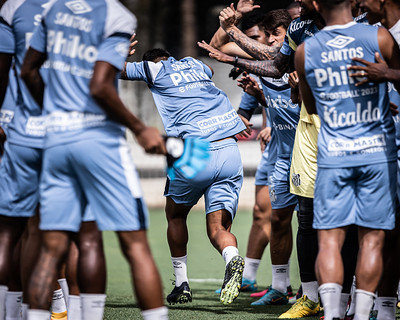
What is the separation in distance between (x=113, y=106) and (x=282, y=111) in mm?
3447

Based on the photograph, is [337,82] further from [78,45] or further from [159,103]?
[159,103]

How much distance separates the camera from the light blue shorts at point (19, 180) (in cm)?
515

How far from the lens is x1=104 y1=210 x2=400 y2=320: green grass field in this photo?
6.93 meters

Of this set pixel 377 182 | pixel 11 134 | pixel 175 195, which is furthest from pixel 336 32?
pixel 175 195

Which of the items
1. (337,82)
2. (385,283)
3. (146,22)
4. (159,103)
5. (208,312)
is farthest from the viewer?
(146,22)

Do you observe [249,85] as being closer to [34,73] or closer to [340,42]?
[340,42]

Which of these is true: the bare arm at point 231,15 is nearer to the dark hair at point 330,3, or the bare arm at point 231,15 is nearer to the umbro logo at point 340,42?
the dark hair at point 330,3

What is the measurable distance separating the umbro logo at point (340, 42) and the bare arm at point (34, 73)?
184 cm

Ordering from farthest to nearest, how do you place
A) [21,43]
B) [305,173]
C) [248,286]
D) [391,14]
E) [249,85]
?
[248,286] → [249,85] → [305,173] → [391,14] → [21,43]

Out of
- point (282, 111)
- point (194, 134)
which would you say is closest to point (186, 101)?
point (194, 134)

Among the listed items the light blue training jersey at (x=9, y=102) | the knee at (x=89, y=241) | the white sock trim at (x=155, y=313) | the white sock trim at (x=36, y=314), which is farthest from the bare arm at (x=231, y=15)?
the white sock trim at (x=36, y=314)

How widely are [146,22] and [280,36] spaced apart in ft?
68.3

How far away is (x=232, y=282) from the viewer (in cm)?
646

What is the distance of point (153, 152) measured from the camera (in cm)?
456
